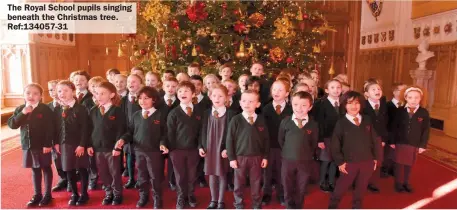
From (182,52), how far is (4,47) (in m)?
4.58

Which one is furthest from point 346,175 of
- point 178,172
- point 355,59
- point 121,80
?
point 355,59

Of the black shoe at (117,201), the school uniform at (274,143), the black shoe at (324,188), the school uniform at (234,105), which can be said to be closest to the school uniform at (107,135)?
the black shoe at (117,201)

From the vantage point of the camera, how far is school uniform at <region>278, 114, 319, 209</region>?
9.31 ft

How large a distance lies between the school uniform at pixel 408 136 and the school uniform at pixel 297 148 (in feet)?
3.78

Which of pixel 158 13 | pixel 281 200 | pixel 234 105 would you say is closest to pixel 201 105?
pixel 234 105

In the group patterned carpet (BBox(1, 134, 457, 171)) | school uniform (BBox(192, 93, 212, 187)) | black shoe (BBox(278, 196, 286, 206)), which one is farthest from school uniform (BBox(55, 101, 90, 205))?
patterned carpet (BBox(1, 134, 457, 171))

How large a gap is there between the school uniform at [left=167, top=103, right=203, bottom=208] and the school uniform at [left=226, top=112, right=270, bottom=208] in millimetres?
344

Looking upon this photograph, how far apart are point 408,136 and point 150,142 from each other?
2.44 meters

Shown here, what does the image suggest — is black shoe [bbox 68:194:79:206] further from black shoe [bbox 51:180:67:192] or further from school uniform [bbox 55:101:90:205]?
black shoe [bbox 51:180:67:192]

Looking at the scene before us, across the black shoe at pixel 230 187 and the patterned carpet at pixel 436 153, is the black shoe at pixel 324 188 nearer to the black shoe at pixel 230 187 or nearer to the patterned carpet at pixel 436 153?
the black shoe at pixel 230 187

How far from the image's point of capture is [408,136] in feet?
11.4

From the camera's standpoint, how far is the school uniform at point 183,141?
Result: 118 inches

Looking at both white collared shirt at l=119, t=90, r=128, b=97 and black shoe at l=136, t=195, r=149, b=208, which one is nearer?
black shoe at l=136, t=195, r=149, b=208

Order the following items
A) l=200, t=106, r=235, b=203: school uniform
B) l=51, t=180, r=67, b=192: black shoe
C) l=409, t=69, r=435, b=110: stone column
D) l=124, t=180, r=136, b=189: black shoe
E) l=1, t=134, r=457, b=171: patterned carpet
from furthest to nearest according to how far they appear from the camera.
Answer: l=409, t=69, r=435, b=110: stone column < l=1, t=134, r=457, b=171: patterned carpet < l=124, t=180, r=136, b=189: black shoe < l=51, t=180, r=67, b=192: black shoe < l=200, t=106, r=235, b=203: school uniform
